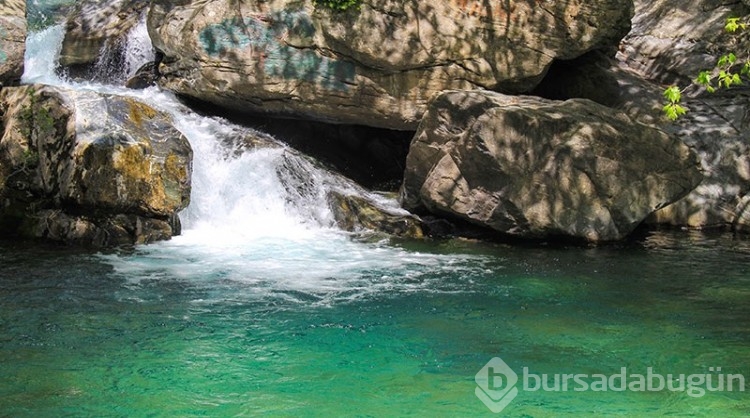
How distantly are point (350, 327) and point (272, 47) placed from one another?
7.78 m

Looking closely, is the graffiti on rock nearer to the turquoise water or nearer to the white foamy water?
the white foamy water

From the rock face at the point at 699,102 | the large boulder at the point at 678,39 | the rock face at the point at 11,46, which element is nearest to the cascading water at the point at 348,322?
the rock face at the point at 699,102

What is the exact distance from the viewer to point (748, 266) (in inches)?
436

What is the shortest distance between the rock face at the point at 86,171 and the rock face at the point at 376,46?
8.19 ft

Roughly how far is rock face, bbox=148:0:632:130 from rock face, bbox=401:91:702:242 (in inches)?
80.1

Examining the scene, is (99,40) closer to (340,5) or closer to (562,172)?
(340,5)

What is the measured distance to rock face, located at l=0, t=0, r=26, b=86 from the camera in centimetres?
1370

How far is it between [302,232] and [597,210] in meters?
4.74

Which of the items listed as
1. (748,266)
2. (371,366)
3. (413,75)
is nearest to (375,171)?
(413,75)

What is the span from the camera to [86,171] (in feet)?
38.7

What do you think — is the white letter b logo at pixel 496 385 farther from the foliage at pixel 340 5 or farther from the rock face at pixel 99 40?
the rock face at pixel 99 40

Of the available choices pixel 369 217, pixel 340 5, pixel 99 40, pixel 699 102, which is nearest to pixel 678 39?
pixel 699 102

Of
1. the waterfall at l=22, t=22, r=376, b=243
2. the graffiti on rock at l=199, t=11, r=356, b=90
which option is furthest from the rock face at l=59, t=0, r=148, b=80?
the graffiti on rock at l=199, t=11, r=356, b=90

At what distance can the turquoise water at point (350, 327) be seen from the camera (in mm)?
6266
